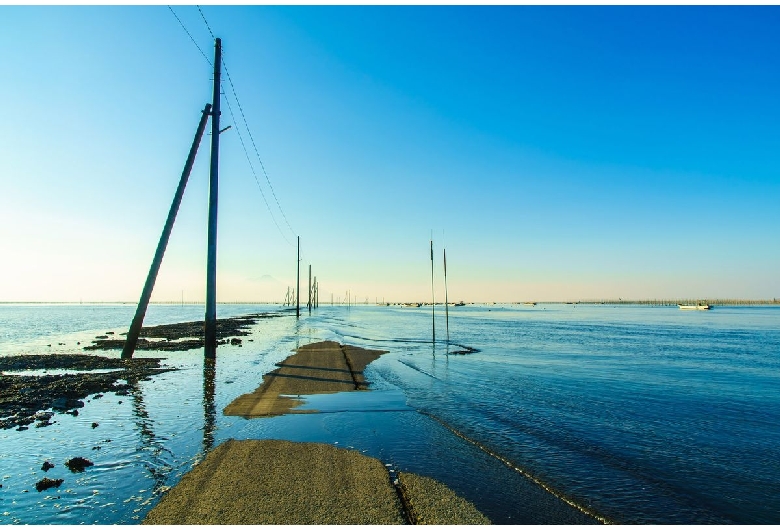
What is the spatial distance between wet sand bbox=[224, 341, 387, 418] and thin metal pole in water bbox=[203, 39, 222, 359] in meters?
3.69

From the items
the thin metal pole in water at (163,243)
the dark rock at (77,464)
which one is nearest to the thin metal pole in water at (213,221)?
the thin metal pole in water at (163,243)

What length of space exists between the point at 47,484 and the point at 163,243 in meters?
14.3

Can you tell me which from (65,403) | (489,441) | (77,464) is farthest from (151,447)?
(489,441)

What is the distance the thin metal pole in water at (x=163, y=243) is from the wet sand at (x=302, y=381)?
6.66 meters

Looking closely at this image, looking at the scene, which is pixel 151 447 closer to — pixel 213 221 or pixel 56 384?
pixel 56 384

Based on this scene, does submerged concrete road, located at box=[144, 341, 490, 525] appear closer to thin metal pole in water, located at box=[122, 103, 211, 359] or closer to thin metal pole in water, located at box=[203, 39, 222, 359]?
thin metal pole in water, located at box=[203, 39, 222, 359]

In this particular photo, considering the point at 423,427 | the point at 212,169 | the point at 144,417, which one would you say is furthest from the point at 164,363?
the point at 423,427

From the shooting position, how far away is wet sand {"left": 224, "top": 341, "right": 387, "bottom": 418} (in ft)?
34.3

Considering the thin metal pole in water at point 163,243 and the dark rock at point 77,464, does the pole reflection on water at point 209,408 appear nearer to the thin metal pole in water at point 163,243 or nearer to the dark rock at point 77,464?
the dark rock at point 77,464

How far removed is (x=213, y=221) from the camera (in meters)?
18.6

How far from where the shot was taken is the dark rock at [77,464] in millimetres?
6364

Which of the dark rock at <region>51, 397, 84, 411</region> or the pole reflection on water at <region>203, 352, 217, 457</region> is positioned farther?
the dark rock at <region>51, 397, 84, 411</region>

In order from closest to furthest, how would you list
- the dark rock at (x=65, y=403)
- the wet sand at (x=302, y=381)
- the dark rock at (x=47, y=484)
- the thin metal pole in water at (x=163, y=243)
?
the dark rock at (x=47, y=484) < the dark rock at (x=65, y=403) < the wet sand at (x=302, y=381) < the thin metal pole in water at (x=163, y=243)

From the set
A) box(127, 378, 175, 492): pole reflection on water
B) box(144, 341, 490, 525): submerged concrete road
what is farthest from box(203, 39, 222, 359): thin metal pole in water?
box(144, 341, 490, 525): submerged concrete road
